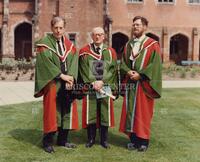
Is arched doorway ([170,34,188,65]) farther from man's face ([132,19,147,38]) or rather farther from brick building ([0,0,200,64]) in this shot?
man's face ([132,19,147,38])

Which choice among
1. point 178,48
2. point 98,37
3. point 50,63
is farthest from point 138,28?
A: point 178,48

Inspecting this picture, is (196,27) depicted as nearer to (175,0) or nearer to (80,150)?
(175,0)

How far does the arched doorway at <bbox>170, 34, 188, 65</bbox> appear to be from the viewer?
30302mm

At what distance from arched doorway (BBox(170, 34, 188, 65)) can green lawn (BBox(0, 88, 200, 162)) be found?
2046cm

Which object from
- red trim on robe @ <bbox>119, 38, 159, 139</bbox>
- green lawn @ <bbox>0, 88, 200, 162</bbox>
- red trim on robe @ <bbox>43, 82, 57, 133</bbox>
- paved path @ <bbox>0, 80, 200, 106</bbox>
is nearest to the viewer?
green lawn @ <bbox>0, 88, 200, 162</bbox>

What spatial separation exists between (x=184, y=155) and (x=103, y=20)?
22896mm

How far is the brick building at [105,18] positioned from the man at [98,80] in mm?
21889

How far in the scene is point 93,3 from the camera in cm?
2800

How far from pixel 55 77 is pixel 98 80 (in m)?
0.70

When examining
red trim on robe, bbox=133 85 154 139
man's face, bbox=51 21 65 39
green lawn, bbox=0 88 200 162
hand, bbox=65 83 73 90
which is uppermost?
man's face, bbox=51 21 65 39

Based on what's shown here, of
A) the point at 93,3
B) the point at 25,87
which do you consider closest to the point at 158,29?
the point at 93,3

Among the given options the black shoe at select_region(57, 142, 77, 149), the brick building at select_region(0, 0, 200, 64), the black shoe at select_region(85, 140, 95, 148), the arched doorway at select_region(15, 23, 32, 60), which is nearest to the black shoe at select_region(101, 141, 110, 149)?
the black shoe at select_region(85, 140, 95, 148)

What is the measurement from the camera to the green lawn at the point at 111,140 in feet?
18.8

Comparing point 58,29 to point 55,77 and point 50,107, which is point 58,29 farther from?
point 50,107
